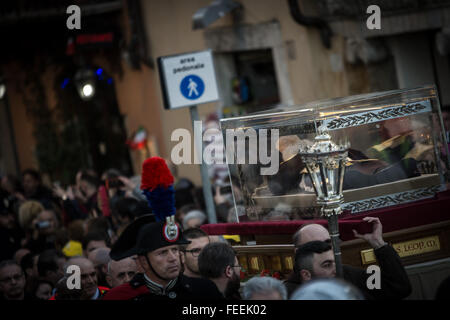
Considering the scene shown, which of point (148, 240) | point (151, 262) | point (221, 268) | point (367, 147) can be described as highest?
point (367, 147)

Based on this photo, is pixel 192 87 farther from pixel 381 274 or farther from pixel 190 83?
pixel 381 274

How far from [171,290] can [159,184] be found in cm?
67

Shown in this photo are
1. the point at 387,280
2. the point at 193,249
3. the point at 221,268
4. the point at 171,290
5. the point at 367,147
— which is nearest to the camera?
the point at 387,280

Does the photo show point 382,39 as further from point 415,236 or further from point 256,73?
point 415,236

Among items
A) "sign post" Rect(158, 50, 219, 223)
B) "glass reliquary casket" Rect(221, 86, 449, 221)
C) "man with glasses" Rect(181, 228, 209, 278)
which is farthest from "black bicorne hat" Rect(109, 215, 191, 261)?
"sign post" Rect(158, 50, 219, 223)

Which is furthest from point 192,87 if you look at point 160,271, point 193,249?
point 160,271

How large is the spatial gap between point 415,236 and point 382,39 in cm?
550

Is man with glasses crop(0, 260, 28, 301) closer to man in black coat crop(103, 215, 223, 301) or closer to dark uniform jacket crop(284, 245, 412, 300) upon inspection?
man in black coat crop(103, 215, 223, 301)

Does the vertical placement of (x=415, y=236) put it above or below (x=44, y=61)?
below

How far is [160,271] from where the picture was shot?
458 centimetres

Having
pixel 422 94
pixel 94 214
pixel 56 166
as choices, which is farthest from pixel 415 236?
pixel 56 166

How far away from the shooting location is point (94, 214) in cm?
930

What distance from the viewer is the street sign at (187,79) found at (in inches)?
249

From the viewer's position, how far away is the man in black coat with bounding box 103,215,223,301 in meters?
4.56
